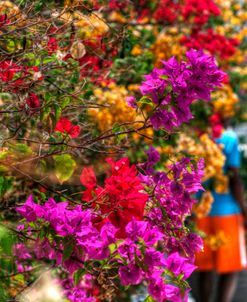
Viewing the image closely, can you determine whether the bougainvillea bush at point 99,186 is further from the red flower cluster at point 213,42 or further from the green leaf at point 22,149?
the red flower cluster at point 213,42

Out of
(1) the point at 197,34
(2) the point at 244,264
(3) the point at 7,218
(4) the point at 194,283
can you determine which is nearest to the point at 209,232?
(2) the point at 244,264

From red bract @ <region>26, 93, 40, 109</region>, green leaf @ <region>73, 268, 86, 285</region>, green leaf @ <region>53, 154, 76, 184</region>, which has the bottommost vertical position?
green leaf @ <region>73, 268, 86, 285</region>

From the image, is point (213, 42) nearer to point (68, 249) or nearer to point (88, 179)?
point (88, 179)

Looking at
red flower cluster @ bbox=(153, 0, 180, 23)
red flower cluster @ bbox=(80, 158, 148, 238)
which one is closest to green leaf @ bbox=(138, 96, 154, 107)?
red flower cluster @ bbox=(80, 158, 148, 238)

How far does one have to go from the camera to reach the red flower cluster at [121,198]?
1.85 metres

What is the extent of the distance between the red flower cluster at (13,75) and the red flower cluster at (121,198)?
1.25 ft

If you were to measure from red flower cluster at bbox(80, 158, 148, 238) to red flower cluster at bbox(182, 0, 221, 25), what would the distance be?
3.36 meters

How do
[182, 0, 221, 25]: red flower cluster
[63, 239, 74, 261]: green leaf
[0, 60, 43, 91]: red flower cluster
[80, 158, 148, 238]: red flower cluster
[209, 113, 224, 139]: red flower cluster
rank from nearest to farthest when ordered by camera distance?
[63, 239, 74, 261]: green leaf
[80, 158, 148, 238]: red flower cluster
[0, 60, 43, 91]: red flower cluster
[182, 0, 221, 25]: red flower cluster
[209, 113, 224, 139]: red flower cluster

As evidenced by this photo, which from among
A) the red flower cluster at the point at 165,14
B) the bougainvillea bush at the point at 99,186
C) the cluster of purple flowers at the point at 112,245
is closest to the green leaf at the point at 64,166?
the bougainvillea bush at the point at 99,186

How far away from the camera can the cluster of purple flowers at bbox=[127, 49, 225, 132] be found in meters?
1.90

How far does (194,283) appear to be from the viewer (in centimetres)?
779

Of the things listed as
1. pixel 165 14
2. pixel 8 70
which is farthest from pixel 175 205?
pixel 165 14

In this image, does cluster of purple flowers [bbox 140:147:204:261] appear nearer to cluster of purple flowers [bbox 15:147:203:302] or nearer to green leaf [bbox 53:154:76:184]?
cluster of purple flowers [bbox 15:147:203:302]

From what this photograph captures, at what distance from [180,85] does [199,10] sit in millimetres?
3412
